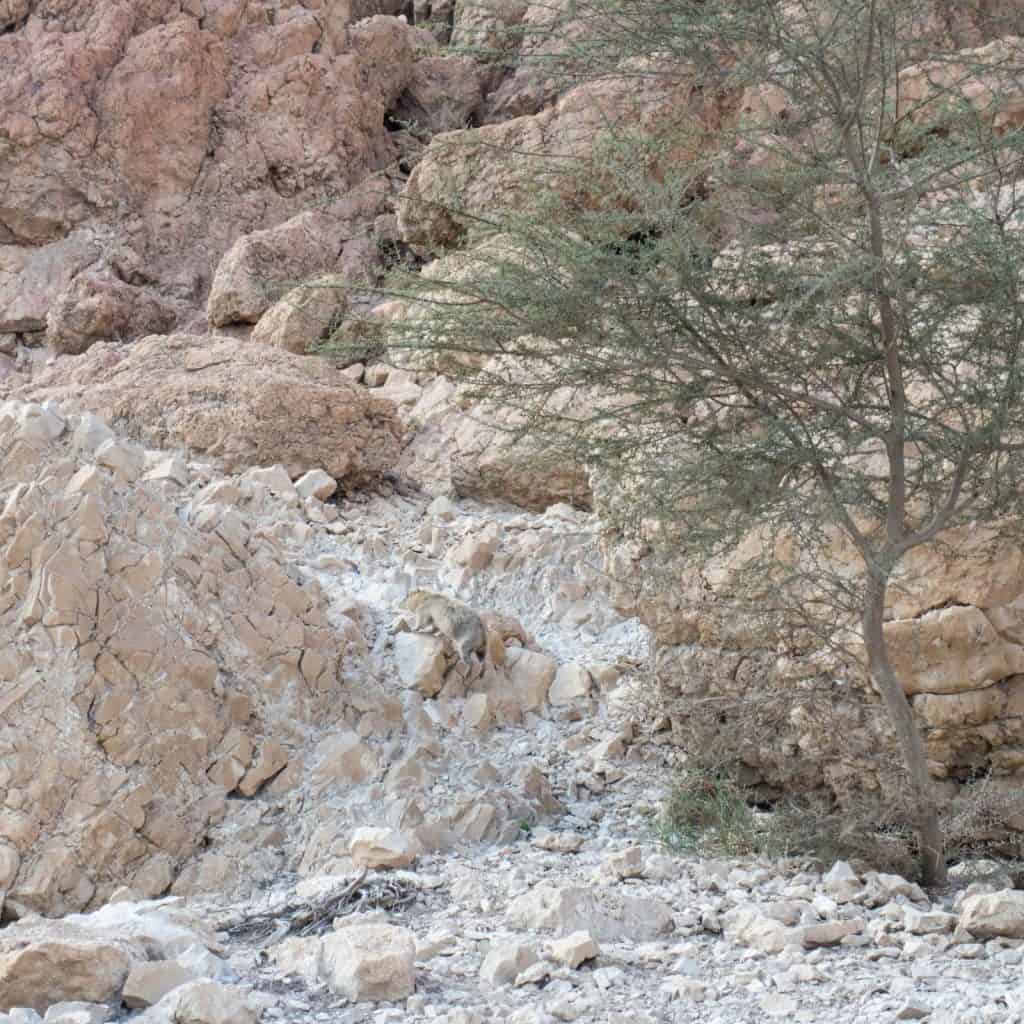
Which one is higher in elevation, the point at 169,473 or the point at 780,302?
the point at 780,302

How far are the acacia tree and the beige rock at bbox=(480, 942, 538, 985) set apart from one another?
6.00ft

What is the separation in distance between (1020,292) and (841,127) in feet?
2.88

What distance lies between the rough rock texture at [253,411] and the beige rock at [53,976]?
6635 millimetres

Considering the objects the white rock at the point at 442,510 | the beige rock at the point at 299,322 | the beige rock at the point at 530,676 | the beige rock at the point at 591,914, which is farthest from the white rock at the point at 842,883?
the beige rock at the point at 299,322

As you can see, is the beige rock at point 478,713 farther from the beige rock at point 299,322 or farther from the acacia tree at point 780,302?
the beige rock at point 299,322

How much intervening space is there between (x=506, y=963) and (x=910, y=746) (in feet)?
6.84

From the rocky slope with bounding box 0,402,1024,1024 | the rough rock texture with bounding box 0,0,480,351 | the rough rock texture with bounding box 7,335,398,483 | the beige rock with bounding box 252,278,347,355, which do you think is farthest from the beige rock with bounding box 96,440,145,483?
the rough rock texture with bounding box 0,0,480,351

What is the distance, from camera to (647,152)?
4.77m

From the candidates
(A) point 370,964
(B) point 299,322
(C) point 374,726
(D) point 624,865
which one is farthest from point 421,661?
(B) point 299,322

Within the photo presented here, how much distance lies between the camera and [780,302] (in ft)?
14.3

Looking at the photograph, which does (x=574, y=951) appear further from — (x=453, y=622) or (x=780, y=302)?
(x=453, y=622)

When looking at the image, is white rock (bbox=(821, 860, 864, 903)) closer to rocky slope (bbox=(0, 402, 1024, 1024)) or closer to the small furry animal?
rocky slope (bbox=(0, 402, 1024, 1024))

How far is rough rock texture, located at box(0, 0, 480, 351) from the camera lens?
1587 centimetres

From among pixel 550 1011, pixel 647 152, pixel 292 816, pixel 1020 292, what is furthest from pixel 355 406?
pixel 550 1011
